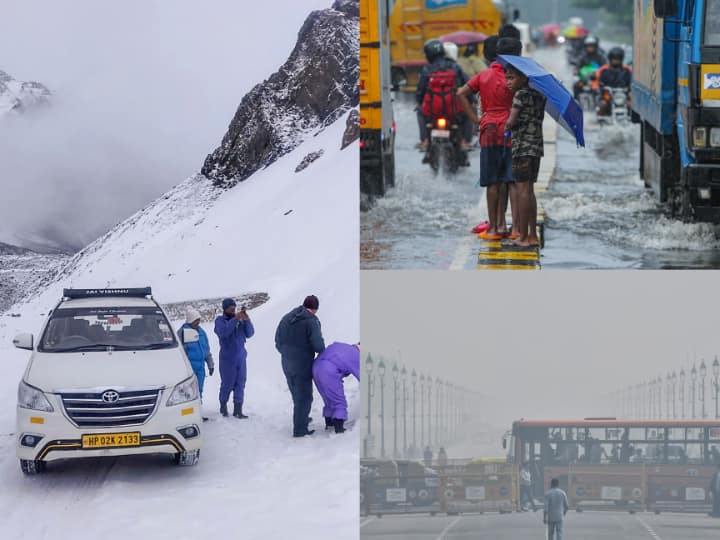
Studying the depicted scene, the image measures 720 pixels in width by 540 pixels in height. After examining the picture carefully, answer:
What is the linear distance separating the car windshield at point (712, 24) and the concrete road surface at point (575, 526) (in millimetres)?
3947

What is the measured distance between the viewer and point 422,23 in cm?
2516

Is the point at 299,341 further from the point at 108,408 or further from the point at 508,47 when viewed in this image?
the point at 508,47

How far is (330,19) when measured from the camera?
958cm

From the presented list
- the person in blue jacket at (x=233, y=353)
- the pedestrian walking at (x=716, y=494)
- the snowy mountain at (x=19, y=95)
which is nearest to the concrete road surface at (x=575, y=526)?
the pedestrian walking at (x=716, y=494)

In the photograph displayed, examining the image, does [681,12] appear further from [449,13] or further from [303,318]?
[449,13]

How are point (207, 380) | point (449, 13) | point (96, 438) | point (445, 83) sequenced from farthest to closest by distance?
point (449, 13) → point (445, 83) → point (207, 380) → point (96, 438)

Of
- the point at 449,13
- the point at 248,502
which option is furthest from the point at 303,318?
the point at 449,13

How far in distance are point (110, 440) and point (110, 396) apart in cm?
27

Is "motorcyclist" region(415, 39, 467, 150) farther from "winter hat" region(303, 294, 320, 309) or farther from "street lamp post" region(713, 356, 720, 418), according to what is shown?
"winter hat" region(303, 294, 320, 309)

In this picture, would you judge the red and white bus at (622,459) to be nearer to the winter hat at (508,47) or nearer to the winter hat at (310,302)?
the winter hat at (310,302)

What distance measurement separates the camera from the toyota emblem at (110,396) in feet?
26.0

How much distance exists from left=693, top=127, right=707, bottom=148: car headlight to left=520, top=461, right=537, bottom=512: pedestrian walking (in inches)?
122

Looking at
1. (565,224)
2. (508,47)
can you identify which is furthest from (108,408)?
(565,224)

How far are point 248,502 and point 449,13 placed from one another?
1819cm
